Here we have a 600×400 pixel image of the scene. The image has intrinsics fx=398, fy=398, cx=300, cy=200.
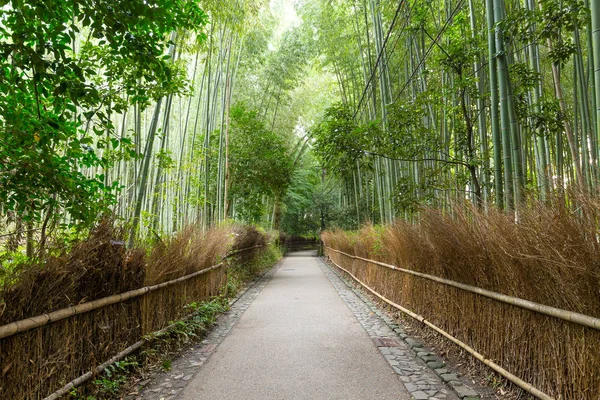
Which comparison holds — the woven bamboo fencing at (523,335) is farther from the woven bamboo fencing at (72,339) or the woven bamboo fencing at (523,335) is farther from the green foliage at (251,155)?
the green foliage at (251,155)

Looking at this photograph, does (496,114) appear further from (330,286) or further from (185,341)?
(330,286)

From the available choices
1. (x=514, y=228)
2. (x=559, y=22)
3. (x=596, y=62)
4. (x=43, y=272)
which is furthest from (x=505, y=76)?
(x=43, y=272)

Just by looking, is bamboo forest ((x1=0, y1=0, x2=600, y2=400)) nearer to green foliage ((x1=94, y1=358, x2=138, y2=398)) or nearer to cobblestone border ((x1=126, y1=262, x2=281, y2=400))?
green foliage ((x1=94, y1=358, x2=138, y2=398))

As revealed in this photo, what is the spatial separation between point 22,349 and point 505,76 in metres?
3.69

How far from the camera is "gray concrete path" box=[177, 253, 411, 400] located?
268 centimetres

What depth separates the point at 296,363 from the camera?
10.8 ft

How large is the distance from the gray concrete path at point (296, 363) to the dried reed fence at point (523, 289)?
727mm

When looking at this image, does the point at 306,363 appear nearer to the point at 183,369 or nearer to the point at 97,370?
the point at 183,369

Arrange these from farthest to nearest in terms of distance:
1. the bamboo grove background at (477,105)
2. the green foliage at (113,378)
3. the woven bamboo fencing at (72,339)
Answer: the bamboo grove background at (477,105) < the green foliage at (113,378) < the woven bamboo fencing at (72,339)

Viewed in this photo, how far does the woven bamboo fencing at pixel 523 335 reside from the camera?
1845 mm

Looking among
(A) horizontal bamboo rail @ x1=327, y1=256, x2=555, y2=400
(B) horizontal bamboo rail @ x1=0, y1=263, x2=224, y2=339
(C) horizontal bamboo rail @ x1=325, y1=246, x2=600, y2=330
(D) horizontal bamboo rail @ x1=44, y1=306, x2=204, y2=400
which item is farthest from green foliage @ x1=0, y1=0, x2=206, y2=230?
(A) horizontal bamboo rail @ x1=327, y1=256, x2=555, y2=400

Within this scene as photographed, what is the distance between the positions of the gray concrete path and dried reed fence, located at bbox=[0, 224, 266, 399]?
629 mm

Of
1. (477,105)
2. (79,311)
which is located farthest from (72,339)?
(477,105)

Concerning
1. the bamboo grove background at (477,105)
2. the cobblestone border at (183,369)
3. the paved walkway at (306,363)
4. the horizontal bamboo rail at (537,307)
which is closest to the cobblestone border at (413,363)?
the paved walkway at (306,363)
